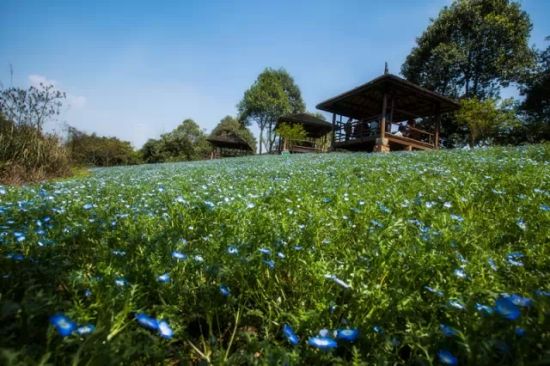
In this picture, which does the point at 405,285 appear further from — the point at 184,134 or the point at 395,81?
the point at 184,134

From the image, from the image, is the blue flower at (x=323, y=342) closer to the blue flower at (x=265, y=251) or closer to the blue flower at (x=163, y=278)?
the blue flower at (x=265, y=251)

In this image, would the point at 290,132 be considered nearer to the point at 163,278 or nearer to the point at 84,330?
the point at 163,278

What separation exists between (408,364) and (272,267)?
2.75 ft

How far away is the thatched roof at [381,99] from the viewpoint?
1781 cm

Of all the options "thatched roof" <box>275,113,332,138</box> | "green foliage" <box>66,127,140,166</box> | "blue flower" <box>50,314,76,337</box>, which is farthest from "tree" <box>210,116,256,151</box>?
"blue flower" <box>50,314,76,337</box>

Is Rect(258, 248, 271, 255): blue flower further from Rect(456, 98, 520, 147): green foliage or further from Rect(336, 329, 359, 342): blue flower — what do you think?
Rect(456, 98, 520, 147): green foliage

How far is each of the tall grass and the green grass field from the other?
7146 millimetres

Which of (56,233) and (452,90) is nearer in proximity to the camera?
(56,233)

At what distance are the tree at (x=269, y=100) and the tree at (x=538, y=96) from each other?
33337 mm

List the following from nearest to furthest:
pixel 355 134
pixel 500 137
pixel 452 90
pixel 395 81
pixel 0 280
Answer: pixel 0 280 → pixel 395 81 → pixel 355 134 → pixel 500 137 → pixel 452 90

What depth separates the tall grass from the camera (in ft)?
27.3

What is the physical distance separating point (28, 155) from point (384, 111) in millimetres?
17642

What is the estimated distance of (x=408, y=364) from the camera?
3.96 ft

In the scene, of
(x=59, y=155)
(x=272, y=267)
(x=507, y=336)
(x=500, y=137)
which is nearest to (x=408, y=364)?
(x=507, y=336)
